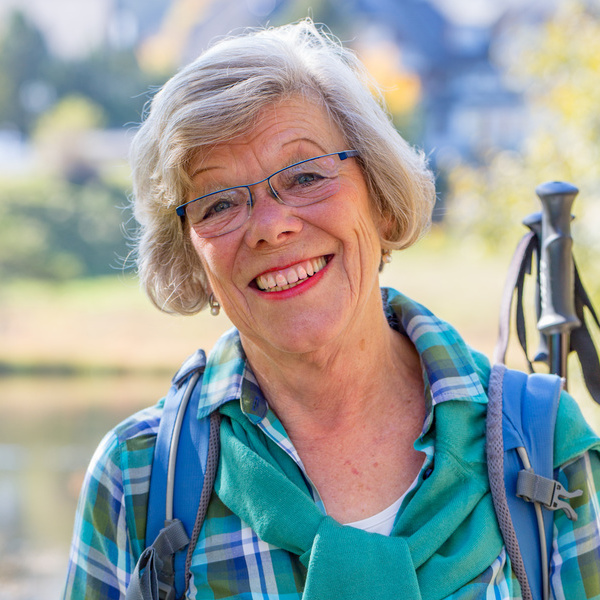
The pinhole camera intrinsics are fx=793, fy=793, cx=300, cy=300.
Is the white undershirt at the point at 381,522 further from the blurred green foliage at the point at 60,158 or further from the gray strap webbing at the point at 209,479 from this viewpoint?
the blurred green foliage at the point at 60,158

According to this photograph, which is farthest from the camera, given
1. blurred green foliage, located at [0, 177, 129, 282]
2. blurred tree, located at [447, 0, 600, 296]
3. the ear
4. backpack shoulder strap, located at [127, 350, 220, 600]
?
blurred green foliage, located at [0, 177, 129, 282]

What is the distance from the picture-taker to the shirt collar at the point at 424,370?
160 centimetres

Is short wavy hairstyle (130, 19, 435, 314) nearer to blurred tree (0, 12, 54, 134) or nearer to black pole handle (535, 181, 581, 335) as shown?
black pole handle (535, 181, 581, 335)

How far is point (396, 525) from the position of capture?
1.47 m

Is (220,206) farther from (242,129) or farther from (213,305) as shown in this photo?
(213,305)

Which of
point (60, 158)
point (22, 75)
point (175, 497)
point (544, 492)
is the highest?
point (22, 75)

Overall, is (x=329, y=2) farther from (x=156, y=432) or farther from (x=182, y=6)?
(x=156, y=432)

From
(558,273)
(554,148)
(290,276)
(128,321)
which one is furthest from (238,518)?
(128,321)

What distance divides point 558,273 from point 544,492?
2.00ft

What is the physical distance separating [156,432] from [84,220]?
701 inches

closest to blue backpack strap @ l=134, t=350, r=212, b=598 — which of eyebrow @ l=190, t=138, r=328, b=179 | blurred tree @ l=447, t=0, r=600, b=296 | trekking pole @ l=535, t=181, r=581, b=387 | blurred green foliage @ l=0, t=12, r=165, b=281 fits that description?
eyebrow @ l=190, t=138, r=328, b=179

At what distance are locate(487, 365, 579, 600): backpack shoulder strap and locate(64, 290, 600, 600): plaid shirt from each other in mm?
28

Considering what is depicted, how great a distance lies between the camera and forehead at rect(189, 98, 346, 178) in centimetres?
157

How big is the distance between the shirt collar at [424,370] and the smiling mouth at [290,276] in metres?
0.23
